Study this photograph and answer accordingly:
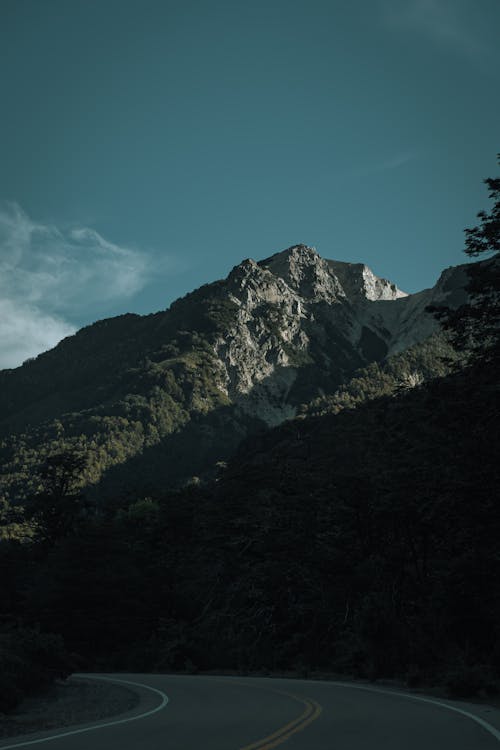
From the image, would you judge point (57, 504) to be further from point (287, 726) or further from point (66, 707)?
point (287, 726)

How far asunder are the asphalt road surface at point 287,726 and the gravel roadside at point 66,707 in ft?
3.58

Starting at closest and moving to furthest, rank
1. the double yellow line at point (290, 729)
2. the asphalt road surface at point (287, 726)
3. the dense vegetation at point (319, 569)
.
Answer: the double yellow line at point (290, 729) → the asphalt road surface at point (287, 726) → the dense vegetation at point (319, 569)

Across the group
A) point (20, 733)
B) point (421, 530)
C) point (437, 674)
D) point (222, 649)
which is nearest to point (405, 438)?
point (421, 530)

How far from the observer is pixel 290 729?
11984 millimetres

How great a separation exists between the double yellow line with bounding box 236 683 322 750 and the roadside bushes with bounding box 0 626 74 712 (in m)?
8.11

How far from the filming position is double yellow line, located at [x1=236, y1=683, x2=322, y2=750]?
10009 millimetres

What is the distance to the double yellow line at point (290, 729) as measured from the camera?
10009 mm

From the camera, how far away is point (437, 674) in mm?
25438

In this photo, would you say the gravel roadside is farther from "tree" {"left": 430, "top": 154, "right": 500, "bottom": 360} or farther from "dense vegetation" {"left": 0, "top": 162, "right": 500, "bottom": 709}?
"tree" {"left": 430, "top": 154, "right": 500, "bottom": 360}

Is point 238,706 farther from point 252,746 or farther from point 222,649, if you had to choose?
point 222,649

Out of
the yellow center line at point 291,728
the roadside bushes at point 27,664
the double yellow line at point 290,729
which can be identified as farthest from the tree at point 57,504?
the double yellow line at point 290,729

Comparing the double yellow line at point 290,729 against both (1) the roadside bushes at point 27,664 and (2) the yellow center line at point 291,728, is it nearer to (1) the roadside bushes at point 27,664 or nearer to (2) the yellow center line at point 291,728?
(2) the yellow center line at point 291,728

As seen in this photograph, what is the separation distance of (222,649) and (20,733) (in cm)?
3294

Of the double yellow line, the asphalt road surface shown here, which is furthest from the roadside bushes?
the double yellow line
